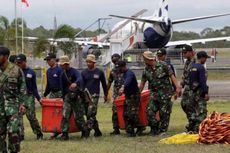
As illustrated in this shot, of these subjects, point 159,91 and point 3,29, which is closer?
point 159,91

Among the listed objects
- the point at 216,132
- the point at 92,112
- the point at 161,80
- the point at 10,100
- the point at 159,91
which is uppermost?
the point at 161,80

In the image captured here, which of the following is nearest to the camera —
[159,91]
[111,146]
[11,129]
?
[11,129]

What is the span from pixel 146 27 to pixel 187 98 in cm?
3308

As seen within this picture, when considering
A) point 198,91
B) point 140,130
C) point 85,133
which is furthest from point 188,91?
point 85,133

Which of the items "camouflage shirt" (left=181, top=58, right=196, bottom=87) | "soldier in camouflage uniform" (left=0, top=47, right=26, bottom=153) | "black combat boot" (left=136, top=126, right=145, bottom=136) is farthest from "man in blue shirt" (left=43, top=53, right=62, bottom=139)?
"soldier in camouflage uniform" (left=0, top=47, right=26, bottom=153)

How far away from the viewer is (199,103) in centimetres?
1214

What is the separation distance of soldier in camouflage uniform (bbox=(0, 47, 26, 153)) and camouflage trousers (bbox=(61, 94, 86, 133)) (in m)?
2.87

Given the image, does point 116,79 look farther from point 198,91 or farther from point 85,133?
point 198,91

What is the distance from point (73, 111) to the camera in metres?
12.5

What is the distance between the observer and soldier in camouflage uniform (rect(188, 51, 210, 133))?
12.0 meters

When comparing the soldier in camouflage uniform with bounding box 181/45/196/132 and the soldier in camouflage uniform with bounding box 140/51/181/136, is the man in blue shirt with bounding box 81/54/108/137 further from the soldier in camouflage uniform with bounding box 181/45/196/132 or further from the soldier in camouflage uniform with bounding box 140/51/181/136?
the soldier in camouflage uniform with bounding box 181/45/196/132

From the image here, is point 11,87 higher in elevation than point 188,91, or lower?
higher

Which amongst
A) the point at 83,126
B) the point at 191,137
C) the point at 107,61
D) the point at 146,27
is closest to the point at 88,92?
the point at 83,126

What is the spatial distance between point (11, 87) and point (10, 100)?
0.21 m
